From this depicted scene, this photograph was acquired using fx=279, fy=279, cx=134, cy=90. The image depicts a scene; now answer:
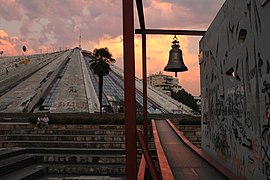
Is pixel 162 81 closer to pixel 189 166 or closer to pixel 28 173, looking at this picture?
pixel 28 173

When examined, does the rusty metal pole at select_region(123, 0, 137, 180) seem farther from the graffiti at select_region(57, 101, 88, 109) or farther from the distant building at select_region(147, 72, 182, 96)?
the distant building at select_region(147, 72, 182, 96)

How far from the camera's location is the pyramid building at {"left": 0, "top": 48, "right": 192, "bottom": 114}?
33781 millimetres

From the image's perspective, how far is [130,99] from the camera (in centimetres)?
320

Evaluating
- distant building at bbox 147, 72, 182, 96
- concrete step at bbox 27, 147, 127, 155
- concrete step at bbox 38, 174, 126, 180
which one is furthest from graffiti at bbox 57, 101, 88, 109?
distant building at bbox 147, 72, 182, 96

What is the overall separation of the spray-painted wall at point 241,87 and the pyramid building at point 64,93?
2760 centimetres

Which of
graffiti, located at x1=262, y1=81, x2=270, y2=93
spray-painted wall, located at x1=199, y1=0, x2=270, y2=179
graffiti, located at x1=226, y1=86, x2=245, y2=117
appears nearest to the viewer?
graffiti, located at x1=262, y1=81, x2=270, y2=93

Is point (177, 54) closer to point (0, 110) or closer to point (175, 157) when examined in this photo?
point (175, 157)

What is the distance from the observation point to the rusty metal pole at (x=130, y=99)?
3193mm

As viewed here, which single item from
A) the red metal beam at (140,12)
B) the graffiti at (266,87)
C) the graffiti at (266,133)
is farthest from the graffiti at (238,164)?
the red metal beam at (140,12)

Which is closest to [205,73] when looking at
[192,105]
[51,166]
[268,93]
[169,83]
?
[268,93]

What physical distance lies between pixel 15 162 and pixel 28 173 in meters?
0.66

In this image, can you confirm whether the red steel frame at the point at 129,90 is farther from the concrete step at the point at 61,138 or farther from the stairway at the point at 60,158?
the concrete step at the point at 61,138

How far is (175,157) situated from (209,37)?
9.51 ft

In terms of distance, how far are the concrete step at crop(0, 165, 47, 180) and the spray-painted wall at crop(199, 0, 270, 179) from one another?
228 inches
